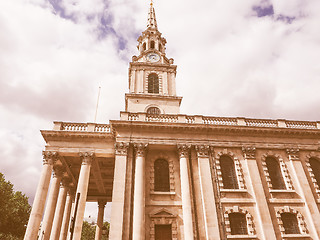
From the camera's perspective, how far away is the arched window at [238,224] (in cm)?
1720

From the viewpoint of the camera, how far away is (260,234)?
1702cm

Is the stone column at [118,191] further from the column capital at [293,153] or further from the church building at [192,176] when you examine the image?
the column capital at [293,153]

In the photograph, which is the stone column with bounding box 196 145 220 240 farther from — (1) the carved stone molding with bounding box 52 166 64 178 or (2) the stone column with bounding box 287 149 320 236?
(1) the carved stone molding with bounding box 52 166 64 178

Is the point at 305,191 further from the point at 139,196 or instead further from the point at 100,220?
the point at 100,220

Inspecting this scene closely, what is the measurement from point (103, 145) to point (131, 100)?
8016mm

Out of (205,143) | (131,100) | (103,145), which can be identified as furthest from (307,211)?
(131,100)

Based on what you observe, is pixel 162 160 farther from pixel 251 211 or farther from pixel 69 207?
pixel 69 207

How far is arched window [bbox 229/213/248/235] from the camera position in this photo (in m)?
17.2

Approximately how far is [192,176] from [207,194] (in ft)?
6.44

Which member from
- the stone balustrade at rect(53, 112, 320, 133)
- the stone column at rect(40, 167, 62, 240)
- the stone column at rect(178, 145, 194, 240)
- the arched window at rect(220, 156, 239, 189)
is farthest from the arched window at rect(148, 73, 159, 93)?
the stone column at rect(40, 167, 62, 240)

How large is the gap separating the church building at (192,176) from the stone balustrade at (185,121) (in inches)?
3.6

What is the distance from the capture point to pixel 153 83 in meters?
29.1

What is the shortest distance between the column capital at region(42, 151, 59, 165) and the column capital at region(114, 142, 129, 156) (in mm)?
5303

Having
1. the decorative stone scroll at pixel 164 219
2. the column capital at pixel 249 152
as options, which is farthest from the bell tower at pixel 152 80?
the decorative stone scroll at pixel 164 219
